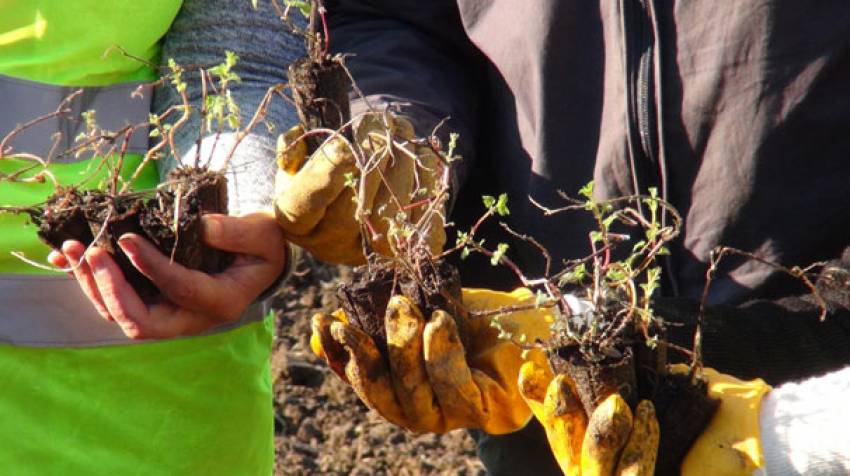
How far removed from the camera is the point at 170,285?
1.94m

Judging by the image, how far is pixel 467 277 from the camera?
8.49 ft

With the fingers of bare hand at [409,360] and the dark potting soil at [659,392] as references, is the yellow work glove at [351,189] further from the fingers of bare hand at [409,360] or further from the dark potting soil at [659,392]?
the dark potting soil at [659,392]

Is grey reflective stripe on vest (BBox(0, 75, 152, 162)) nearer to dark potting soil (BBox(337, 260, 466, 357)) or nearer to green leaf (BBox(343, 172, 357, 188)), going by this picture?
green leaf (BBox(343, 172, 357, 188))

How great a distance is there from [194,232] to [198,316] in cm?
17

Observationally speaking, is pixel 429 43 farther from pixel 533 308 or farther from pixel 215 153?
pixel 533 308

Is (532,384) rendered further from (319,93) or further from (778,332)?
(319,93)

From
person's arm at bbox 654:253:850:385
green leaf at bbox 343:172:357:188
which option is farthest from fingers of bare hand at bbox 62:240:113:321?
person's arm at bbox 654:253:850:385

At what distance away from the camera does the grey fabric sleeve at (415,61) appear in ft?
7.75

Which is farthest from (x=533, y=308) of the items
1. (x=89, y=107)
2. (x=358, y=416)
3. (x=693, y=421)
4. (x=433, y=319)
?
(x=358, y=416)

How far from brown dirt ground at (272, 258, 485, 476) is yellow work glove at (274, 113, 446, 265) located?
64.8 inches

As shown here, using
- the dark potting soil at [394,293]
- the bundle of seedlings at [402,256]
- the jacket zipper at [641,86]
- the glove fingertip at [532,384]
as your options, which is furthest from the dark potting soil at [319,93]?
the glove fingertip at [532,384]

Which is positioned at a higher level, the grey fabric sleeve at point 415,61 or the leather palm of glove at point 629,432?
the grey fabric sleeve at point 415,61

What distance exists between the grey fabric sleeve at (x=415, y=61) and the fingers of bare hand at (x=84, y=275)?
0.68m

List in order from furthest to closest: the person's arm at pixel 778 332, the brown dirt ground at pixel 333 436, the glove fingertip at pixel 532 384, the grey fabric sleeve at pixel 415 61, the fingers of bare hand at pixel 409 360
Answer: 1. the brown dirt ground at pixel 333 436
2. the grey fabric sleeve at pixel 415 61
3. the person's arm at pixel 778 332
4. the fingers of bare hand at pixel 409 360
5. the glove fingertip at pixel 532 384
